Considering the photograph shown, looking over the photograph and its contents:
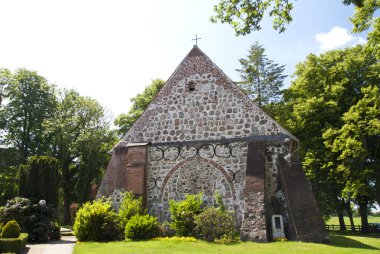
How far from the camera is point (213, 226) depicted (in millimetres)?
14438

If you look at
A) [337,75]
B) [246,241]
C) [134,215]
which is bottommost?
[246,241]

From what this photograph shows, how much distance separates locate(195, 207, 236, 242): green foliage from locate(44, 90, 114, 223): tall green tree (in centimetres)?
1966

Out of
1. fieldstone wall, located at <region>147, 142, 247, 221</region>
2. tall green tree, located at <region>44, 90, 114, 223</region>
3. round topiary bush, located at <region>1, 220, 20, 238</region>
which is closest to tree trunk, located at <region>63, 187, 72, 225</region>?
tall green tree, located at <region>44, 90, 114, 223</region>

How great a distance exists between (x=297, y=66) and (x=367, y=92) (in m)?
8.20

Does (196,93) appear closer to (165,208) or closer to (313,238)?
(165,208)

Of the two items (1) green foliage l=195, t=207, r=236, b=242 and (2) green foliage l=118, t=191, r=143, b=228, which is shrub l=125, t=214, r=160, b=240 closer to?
(2) green foliage l=118, t=191, r=143, b=228

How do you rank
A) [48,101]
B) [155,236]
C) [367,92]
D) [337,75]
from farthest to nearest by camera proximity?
[48,101]
[337,75]
[367,92]
[155,236]

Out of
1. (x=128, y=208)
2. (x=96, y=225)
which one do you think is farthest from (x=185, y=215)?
(x=96, y=225)

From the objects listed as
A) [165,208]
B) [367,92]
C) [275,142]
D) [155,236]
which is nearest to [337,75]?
[367,92]

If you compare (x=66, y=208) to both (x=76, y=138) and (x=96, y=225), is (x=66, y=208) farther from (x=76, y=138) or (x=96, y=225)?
(x=96, y=225)

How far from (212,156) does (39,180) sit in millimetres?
8419

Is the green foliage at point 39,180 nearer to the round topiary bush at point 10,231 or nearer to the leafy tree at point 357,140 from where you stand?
A: the round topiary bush at point 10,231

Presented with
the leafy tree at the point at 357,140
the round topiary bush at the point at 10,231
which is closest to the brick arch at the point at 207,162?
the round topiary bush at the point at 10,231

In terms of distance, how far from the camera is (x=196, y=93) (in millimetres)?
18391
